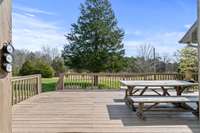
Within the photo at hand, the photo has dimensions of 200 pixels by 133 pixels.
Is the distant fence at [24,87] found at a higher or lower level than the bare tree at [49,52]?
lower

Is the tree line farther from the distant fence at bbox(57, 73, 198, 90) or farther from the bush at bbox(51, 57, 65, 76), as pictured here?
the distant fence at bbox(57, 73, 198, 90)

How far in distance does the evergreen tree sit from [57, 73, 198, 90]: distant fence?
17.1 ft

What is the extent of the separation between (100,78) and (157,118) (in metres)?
9.11

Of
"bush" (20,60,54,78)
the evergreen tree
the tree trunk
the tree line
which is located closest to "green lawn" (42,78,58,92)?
"bush" (20,60,54,78)

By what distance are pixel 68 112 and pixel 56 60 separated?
19183 mm

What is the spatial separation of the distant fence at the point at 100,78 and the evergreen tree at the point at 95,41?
5.22m

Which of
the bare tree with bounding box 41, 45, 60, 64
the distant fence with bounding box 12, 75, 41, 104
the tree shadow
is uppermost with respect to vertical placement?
the bare tree with bounding box 41, 45, 60, 64

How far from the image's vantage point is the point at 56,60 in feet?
86.0

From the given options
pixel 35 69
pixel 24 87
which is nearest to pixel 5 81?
pixel 24 87

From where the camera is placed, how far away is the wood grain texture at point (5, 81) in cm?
332

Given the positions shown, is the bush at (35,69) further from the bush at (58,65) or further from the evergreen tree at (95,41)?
the bush at (58,65)

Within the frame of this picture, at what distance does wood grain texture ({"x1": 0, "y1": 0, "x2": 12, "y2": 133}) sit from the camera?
10.9ft

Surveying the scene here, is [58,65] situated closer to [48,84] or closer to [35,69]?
[35,69]

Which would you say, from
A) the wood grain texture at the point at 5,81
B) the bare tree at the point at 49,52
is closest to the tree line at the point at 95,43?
the bare tree at the point at 49,52
